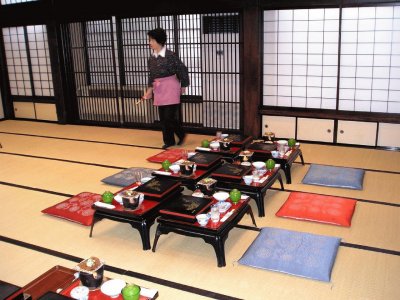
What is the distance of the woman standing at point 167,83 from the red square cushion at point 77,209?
1920 millimetres

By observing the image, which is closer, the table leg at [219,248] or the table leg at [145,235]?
the table leg at [219,248]

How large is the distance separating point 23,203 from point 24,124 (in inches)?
167

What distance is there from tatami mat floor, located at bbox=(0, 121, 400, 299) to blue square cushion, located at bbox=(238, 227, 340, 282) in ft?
0.18

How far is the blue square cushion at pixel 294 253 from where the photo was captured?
108 inches

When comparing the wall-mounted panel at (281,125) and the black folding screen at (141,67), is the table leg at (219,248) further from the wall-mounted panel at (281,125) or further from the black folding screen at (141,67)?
the black folding screen at (141,67)

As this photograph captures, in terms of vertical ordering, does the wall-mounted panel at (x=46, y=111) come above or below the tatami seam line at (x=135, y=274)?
above

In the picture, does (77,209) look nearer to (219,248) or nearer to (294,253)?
(219,248)

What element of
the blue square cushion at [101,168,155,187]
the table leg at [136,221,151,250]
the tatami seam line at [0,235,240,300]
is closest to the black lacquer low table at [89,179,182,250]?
A: the table leg at [136,221,151,250]

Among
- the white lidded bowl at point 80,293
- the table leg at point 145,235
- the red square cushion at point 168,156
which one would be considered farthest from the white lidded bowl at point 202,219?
the red square cushion at point 168,156

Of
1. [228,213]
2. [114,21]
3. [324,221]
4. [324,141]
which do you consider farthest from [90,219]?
[114,21]

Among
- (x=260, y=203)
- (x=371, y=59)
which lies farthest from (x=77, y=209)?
(x=371, y=59)

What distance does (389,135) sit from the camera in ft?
17.7

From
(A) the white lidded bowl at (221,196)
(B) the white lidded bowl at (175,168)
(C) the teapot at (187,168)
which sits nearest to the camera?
(A) the white lidded bowl at (221,196)

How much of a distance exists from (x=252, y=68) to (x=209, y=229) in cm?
354
